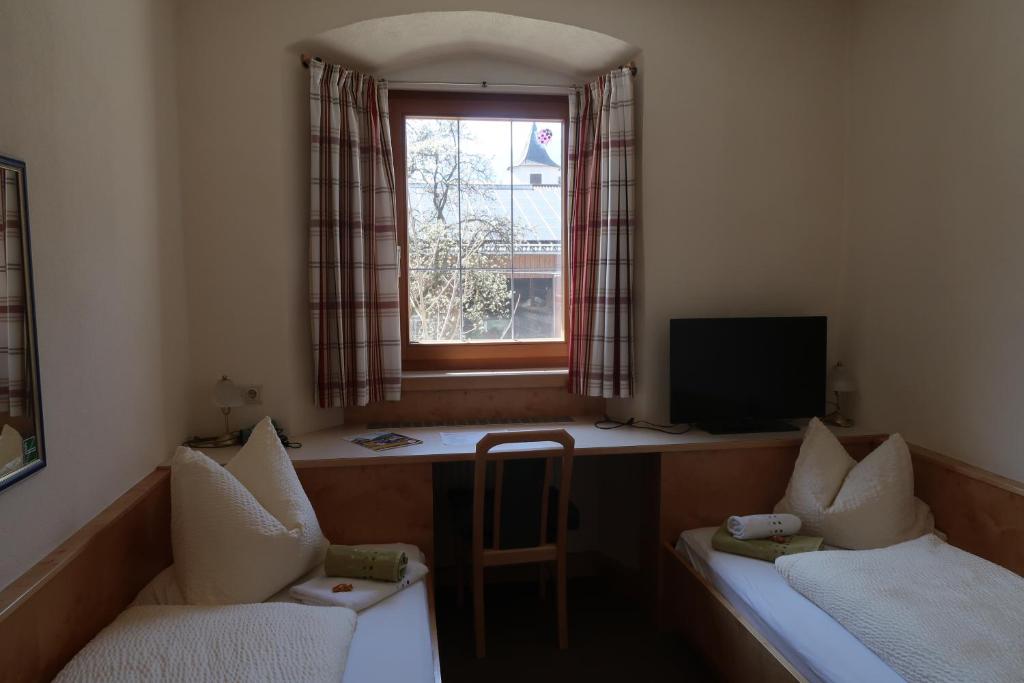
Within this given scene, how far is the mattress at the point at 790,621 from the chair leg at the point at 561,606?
A: 20.0 inches

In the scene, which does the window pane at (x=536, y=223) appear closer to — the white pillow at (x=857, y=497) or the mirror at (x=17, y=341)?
the white pillow at (x=857, y=497)

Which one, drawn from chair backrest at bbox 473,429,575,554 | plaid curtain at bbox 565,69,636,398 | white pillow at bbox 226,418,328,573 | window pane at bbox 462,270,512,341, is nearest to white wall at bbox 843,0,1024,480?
plaid curtain at bbox 565,69,636,398

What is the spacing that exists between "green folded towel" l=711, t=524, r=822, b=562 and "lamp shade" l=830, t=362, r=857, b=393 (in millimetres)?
811

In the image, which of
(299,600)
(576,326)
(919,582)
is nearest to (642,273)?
(576,326)

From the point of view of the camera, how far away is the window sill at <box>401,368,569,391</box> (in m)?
2.98

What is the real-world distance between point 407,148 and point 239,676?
2.37 m

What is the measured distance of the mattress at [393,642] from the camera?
156 centimetres

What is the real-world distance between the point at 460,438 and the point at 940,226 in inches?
81.9

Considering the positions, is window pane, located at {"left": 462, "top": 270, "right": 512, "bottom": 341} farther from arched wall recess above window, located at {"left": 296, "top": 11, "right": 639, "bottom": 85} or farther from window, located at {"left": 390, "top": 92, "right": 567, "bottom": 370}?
arched wall recess above window, located at {"left": 296, "top": 11, "right": 639, "bottom": 85}

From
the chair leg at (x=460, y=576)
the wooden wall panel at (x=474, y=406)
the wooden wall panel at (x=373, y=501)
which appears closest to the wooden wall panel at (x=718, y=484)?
the wooden wall panel at (x=474, y=406)

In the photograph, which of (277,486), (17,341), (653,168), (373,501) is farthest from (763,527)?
(17,341)

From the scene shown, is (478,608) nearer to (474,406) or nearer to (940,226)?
(474,406)

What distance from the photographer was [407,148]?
3062 mm

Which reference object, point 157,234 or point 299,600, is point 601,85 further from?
point 299,600
